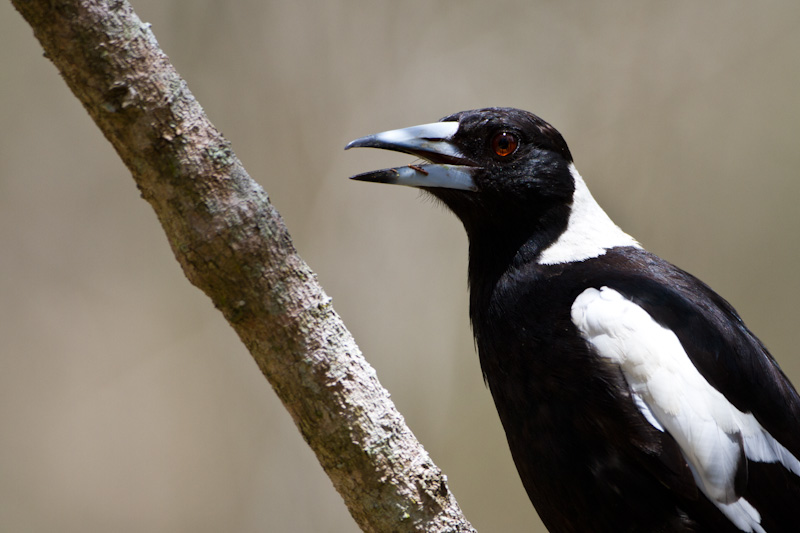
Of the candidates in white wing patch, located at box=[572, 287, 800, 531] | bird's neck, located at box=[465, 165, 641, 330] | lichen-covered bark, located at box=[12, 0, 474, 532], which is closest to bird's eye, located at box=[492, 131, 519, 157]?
bird's neck, located at box=[465, 165, 641, 330]

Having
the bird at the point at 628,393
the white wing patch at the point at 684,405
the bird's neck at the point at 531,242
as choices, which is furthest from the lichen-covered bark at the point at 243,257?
the bird's neck at the point at 531,242

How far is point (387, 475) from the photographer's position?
51.9 inches

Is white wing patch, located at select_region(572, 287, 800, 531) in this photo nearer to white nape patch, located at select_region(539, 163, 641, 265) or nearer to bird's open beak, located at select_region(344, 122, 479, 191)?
white nape patch, located at select_region(539, 163, 641, 265)

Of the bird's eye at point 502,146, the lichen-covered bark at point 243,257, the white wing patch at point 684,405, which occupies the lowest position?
the white wing patch at point 684,405

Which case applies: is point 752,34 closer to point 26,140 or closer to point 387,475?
point 387,475

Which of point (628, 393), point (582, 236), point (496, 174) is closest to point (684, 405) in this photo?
point (628, 393)

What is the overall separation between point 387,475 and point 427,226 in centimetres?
232

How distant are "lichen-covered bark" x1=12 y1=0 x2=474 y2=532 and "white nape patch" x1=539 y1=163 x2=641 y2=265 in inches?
26.0

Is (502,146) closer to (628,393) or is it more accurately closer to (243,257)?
(628,393)

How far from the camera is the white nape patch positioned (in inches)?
71.2

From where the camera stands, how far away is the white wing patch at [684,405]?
1487 mm

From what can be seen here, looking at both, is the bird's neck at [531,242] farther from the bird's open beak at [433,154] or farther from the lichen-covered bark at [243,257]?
the lichen-covered bark at [243,257]

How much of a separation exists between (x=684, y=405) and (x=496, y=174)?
0.70 meters

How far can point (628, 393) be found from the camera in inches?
59.4
